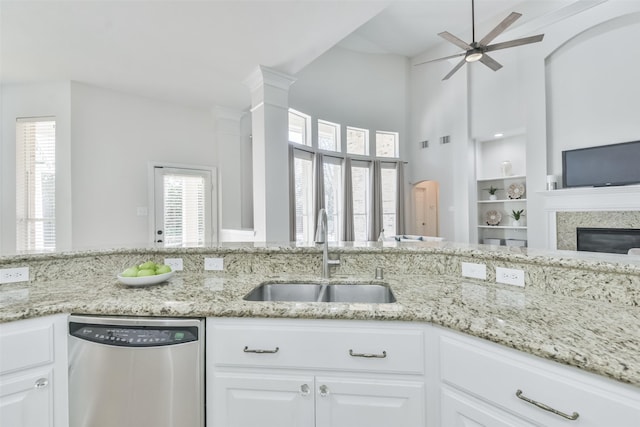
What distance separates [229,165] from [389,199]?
13.8 feet

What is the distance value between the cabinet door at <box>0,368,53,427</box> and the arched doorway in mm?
7730

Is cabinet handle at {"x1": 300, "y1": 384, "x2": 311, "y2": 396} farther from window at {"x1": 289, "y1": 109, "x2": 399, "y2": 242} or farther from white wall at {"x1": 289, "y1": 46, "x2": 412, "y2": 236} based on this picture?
white wall at {"x1": 289, "y1": 46, "x2": 412, "y2": 236}

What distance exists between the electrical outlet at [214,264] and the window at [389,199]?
6045 millimetres

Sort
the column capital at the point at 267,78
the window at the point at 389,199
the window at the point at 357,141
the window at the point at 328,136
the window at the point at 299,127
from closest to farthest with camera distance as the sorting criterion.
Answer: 1. the column capital at the point at 267,78
2. the window at the point at 299,127
3. the window at the point at 328,136
4. the window at the point at 357,141
5. the window at the point at 389,199

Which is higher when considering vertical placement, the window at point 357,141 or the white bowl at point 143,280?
the window at point 357,141

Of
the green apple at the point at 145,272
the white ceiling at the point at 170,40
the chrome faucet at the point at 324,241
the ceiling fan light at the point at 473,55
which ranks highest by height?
the ceiling fan light at the point at 473,55

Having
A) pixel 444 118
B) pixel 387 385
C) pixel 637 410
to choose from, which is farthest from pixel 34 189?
pixel 444 118

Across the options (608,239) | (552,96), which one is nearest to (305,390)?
(608,239)

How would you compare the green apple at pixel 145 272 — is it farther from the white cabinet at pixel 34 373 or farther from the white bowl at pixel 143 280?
the white cabinet at pixel 34 373

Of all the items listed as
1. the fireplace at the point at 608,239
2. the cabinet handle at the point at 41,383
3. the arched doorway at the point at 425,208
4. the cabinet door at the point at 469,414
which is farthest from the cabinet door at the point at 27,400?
the arched doorway at the point at 425,208

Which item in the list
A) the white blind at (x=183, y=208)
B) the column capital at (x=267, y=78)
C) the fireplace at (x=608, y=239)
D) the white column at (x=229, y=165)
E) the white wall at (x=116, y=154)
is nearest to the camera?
the column capital at (x=267, y=78)

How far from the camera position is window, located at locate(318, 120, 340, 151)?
6.52 m

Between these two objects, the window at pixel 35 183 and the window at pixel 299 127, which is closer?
the window at pixel 35 183

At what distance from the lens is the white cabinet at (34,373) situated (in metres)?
1.08
